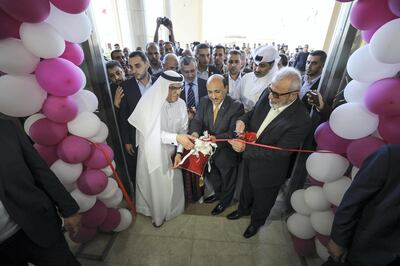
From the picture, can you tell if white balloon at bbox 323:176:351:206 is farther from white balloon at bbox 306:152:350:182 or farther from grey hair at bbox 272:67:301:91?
grey hair at bbox 272:67:301:91

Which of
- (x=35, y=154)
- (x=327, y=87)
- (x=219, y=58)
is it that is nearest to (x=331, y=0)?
(x=219, y=58)

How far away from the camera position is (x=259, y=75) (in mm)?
3051

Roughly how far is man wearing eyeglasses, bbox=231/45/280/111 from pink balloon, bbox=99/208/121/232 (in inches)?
89.8

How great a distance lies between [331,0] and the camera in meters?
10.4

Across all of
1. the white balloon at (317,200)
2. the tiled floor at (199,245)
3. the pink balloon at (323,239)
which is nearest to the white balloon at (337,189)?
the white balloon at (317,200)

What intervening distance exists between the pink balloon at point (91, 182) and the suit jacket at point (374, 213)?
6.54 ft

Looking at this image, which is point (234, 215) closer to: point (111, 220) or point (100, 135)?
point (111, 220)

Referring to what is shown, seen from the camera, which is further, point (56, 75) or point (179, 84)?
point (179, 84)

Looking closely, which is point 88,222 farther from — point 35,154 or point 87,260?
point 35,154

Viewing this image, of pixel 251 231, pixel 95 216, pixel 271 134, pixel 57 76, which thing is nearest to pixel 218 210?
pixel 251 231

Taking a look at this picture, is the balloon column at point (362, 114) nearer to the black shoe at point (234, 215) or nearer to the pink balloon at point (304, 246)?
the pink balloon at point (304, 246)

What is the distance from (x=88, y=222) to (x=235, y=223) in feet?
5.90

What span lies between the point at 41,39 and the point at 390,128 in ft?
7.87

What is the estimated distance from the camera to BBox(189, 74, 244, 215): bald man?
2285 mm
